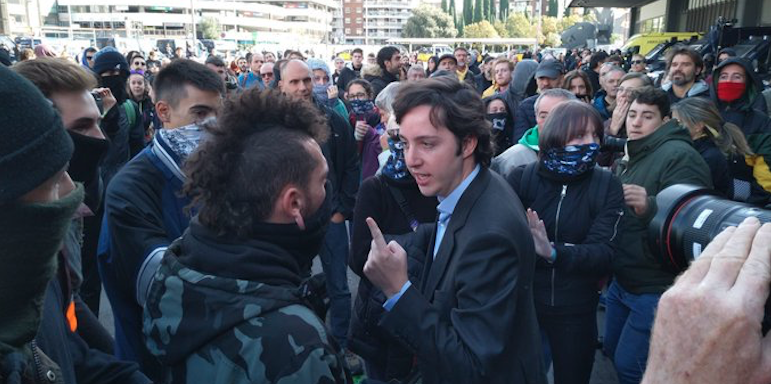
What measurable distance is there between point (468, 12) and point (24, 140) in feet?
389

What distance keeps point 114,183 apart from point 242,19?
108 metres

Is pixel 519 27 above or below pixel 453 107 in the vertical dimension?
above

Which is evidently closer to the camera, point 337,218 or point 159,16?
point 337,218

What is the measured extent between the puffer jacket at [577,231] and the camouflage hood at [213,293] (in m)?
1.65

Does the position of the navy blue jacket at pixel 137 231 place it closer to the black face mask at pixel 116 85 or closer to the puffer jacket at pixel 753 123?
the black face mask at pixel 116 85

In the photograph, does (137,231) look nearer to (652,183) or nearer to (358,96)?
(652,183)

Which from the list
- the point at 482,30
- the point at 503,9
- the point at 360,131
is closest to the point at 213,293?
the point at 360,131

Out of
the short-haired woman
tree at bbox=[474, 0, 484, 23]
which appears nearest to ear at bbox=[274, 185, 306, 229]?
the short-haired woman

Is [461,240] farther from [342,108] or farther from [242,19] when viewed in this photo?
[242,19]

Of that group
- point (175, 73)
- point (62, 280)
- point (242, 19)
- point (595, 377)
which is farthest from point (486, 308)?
point (242, 19)

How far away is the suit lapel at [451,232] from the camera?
1.96m

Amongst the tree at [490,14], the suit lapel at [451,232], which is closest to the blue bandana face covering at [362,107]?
the suit lapel at [451,232]

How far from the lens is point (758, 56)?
31.2 feet

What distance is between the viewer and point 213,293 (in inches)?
53.0
